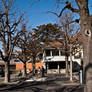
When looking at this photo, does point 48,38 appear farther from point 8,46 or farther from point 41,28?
point 8,46

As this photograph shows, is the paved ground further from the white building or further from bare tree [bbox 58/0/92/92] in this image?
the white building

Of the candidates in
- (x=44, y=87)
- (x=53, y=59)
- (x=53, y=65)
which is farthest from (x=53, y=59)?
(x=44, y=87)

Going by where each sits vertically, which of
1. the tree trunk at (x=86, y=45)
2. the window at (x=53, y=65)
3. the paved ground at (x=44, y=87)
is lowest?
the paved ground at (x=44, y=87)

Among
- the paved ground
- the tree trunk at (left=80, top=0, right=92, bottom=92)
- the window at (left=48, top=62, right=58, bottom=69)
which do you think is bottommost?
the paved ground

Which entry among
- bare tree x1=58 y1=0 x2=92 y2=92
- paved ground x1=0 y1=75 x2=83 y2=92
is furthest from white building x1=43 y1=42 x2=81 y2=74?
bare tree x1=58 y1=0 x2=92 y2=92

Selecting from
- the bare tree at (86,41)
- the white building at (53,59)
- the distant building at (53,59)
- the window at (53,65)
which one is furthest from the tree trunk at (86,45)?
the window at (53,65)

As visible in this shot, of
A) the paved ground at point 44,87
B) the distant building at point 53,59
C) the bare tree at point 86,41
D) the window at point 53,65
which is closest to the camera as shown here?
the bare tree at point 86,41

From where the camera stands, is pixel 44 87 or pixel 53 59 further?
pixel 53 59

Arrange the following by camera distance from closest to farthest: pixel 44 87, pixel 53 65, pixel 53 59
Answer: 1. pixel 44 87
2. pixel 53 59
3. pixel 53 65

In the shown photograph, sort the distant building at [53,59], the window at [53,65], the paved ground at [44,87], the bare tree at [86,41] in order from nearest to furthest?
the bare tree at [86,41], the paved ground at [44,87], the distant building at [53,59], the window at [53,65]

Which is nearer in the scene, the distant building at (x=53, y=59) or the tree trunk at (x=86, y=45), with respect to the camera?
the tree trunk at (x=86, y=45)

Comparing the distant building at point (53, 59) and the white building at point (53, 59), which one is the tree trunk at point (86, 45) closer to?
the distant building at point (53, 59)

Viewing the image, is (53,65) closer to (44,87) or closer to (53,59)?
(53,59)

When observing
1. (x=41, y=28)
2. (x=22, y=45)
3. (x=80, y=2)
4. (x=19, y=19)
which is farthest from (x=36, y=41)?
(x=80, y=2)
